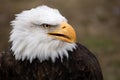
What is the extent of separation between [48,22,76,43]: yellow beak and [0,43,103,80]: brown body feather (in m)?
0.33

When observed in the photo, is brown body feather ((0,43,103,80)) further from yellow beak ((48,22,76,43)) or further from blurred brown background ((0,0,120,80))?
blurred brown background ((0,0,120,80))

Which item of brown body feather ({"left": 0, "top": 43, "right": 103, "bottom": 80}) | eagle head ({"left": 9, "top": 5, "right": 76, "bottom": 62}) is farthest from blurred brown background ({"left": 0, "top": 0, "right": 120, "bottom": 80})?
eagle head ({"left": 9, "top": 5, "right": 76, "bottom": 62})

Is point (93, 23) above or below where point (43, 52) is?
above

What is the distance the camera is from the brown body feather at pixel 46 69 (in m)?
5.92

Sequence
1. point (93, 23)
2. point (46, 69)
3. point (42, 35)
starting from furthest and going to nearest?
point (93, 23)
point (46, 69)
point (42, 35)

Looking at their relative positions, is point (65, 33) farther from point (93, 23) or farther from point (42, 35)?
point (93, 23)

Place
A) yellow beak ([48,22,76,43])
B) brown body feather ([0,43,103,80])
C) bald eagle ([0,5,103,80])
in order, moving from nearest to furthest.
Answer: yellow beak ([48,22,76,43]) → bald eagle ([0,5,103,80]) → brown body feather ([0,43,103,80])

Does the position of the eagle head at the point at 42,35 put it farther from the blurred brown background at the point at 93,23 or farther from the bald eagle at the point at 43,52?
the blurred brown background at the point at 93,23

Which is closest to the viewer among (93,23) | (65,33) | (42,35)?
(65,33)

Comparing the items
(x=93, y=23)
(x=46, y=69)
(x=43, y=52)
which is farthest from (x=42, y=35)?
(x=93, y=23)

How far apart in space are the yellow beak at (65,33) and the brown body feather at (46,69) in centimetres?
33

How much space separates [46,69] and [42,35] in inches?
15.0

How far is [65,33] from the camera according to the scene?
562cm

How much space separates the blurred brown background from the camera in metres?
10.4
